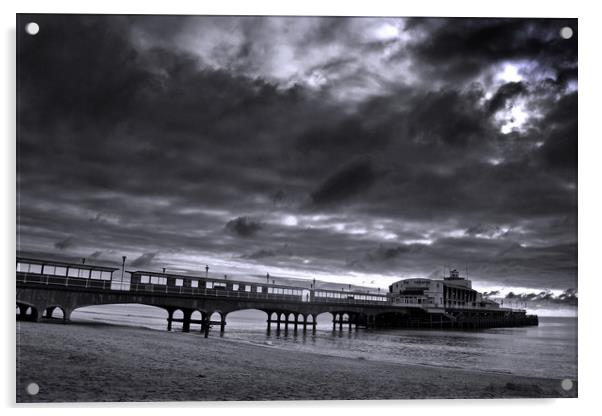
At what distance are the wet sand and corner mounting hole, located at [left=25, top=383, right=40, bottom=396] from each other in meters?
0.05

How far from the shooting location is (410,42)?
33.4ft

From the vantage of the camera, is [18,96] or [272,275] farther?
[272,275]

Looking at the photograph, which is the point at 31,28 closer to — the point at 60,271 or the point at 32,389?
the point at 32,389

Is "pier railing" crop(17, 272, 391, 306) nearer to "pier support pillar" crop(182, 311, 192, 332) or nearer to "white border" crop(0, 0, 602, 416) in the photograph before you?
"pier support pillar" crop(182, 311, 192, 332)

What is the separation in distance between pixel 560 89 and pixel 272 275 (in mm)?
8636

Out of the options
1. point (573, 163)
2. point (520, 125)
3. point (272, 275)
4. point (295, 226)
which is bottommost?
point (272, 275)

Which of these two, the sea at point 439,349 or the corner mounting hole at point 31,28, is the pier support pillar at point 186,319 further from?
the corner mounting hole at point 31,28

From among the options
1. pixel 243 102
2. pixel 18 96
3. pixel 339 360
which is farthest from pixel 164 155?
pixel 339 360

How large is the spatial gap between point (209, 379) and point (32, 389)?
2870mm

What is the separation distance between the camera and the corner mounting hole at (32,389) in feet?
27.1
